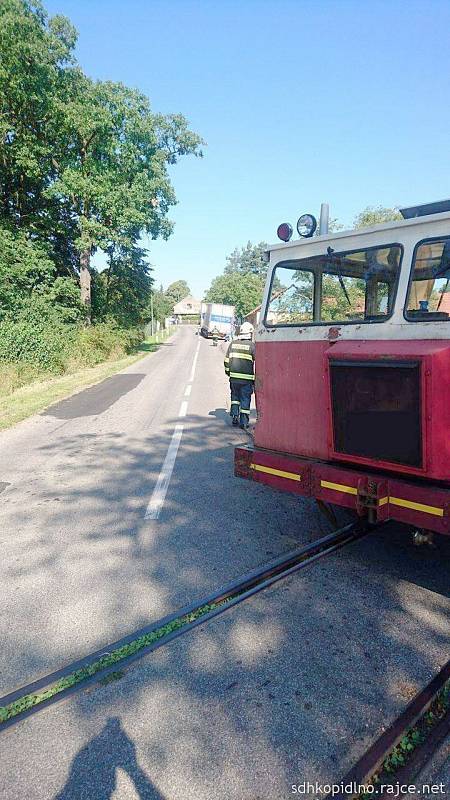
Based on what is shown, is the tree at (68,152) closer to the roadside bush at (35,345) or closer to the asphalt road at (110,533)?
the roadside bush at (35,345)

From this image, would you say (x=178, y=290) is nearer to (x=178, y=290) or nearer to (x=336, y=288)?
(x=178, y=290)

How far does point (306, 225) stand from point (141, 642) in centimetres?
350

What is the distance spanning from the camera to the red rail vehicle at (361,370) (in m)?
3.10

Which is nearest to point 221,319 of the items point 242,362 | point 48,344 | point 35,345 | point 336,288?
point 48,344

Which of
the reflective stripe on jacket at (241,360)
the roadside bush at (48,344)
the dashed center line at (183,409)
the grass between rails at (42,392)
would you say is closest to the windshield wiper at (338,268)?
the reflective stripe on jacket at (241,360)

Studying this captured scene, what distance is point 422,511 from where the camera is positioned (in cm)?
312

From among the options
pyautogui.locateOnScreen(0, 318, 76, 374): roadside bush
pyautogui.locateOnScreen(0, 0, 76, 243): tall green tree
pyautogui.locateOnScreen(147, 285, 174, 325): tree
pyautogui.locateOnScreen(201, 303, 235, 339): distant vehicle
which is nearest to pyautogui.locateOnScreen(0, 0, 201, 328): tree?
pyautogui.locateOnScreen(0, 0, 76, 243): tall green tree

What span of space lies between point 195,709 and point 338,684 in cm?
80

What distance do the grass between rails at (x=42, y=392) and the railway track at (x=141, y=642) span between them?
7.65 meters

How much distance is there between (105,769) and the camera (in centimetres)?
212

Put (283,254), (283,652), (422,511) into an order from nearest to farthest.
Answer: (283,652) → (422,511) → (283,254)

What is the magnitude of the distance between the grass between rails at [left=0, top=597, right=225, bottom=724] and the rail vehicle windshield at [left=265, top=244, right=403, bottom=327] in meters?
2.44

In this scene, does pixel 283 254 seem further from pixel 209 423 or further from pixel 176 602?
pixel 209 423

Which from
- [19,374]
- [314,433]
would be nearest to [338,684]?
[314,433]
